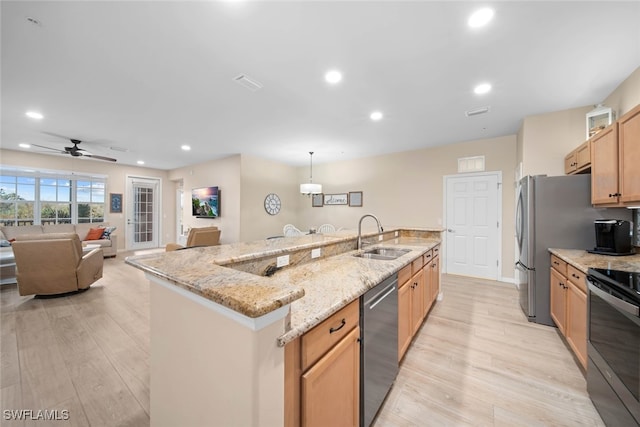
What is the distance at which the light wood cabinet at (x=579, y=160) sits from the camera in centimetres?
261

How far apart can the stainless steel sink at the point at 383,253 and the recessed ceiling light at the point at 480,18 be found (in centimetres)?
199

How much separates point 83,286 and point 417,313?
469 centimetres

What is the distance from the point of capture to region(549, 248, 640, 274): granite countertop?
6.07 feet

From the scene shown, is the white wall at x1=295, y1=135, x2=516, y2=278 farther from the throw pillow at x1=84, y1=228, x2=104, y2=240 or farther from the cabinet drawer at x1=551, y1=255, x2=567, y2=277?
the throw pillow at x1=84, y1=228, x2=104, y2=240

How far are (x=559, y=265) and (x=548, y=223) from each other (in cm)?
51

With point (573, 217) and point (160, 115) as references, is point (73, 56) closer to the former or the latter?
point (160, 115)

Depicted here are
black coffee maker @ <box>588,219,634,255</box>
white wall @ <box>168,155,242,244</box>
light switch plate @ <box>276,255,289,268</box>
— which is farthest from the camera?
white wall @ <box>168,155,242,244</box>

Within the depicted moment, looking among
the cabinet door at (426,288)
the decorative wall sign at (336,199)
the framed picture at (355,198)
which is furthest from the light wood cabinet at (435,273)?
the decorative wall sign at (336,199)

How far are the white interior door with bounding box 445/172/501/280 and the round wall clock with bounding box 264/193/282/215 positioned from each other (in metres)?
4.29

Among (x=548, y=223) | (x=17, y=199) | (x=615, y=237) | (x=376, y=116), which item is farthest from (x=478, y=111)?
(x=17, y=199)

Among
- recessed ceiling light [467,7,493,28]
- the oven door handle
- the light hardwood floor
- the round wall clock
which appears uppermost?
recessed ceiling light [467,7,493,28]

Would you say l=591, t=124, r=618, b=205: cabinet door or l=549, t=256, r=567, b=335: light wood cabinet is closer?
l=591, t=124, r=618, b=205: cabinet door

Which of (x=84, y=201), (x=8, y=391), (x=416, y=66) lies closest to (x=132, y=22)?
(x=416, y=66)

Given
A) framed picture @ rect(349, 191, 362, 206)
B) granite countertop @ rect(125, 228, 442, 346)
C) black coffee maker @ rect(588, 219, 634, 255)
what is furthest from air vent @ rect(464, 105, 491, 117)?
framed picture @ rect(349, 191, 362, 206)
